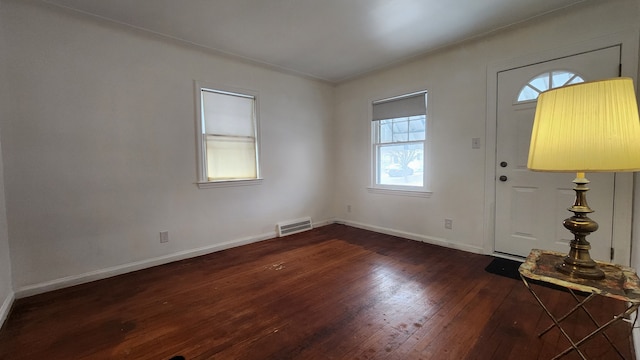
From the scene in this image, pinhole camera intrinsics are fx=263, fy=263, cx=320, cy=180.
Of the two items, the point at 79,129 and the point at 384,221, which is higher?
the point at 79,129

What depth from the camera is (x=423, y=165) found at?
367 cm

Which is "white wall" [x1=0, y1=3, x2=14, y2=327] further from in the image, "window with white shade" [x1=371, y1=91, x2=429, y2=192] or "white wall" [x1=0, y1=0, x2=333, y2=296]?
"window with white shade" [x1=371, y1=91, x2=429, y2=192]

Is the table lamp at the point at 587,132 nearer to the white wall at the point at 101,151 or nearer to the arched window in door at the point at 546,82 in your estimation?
the arched window in door at the point at 546,82

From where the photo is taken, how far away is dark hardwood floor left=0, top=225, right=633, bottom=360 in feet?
5.35

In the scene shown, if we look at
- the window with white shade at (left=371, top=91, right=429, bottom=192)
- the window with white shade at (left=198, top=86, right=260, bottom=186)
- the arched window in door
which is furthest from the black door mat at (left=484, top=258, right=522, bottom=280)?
the window with white shade at (left=198, top=86, right=260, bottom=186)

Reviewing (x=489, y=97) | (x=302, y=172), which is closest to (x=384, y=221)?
(x=302, y=172)

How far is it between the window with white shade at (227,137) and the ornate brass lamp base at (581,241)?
333 centimetres

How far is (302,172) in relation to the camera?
174 inches

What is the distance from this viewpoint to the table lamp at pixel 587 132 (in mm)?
1141

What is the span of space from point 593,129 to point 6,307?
3.94 m

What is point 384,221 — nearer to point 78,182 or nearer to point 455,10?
point 455,10

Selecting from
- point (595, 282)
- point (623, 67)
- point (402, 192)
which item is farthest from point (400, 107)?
point (595, 282)

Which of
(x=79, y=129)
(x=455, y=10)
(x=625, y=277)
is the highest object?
(x=455, y=10)

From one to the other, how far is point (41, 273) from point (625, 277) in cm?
426
